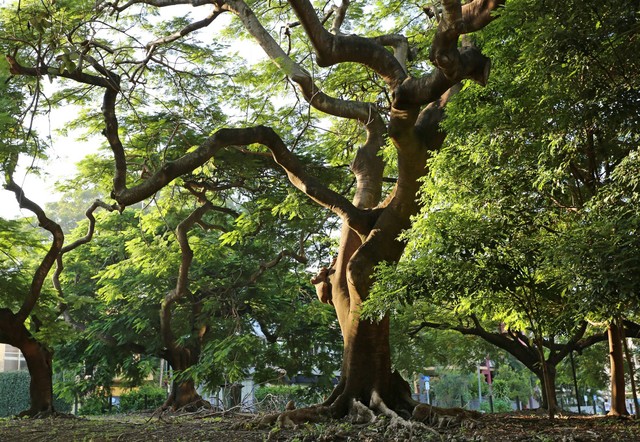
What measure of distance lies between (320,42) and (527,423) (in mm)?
6062

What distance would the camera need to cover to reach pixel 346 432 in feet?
24.7

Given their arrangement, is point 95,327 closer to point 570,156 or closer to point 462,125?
point 462,125

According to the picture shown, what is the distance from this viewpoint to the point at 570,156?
6.21 metres

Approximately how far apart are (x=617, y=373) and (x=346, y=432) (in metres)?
6.46

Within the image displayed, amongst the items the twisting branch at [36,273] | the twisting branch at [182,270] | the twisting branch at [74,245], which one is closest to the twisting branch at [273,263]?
the twisting branch at [182,270]

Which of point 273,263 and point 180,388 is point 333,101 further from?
point 180,388

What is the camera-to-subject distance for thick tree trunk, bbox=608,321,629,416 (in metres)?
11.2

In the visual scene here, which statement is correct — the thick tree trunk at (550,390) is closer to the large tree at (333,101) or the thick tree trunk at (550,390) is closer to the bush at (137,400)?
the large tree at (333,101)

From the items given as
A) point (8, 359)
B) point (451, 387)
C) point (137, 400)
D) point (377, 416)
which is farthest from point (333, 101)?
point (8, 359)

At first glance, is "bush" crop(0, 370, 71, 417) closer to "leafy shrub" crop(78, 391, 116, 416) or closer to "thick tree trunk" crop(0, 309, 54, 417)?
"leafy shrub" crop(78, 391, 116, 416)

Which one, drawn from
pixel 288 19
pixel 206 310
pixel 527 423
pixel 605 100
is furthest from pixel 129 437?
pixel 206 310

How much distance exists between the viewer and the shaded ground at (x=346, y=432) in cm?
721

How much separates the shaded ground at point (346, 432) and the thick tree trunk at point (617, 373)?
1.31 meters

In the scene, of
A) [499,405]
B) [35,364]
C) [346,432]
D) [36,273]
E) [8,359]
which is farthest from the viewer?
[8,359]
